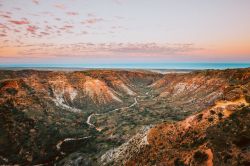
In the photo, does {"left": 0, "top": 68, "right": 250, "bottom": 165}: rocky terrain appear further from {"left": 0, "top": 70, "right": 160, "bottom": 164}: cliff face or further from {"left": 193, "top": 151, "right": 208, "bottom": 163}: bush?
{"left": 0, "top": 70, "right": 160, "bottom": 164}: cliff face

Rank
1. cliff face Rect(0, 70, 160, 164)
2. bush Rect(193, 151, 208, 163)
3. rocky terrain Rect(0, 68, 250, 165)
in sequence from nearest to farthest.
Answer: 1. bush Rect(193, 151, 208, 163)
2. rocky terrain Rect(0, 68, 250, 165)
3. cliff face Rect(0, 70, 160, 164)

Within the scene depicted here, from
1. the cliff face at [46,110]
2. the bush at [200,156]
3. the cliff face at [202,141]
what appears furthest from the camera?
the cliff face at [46,110]

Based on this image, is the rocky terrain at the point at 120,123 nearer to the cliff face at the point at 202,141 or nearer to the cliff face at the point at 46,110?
the cliff face at the point at 202,141

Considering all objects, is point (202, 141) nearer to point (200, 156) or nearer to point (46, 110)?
point (200, 156)

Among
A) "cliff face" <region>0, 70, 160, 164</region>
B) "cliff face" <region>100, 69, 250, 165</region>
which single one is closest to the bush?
"cliff face" <region>100, 69, 250, 165</region>

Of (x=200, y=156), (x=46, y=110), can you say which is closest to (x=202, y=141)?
(x=200, y=156)

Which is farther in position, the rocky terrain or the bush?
the rocky terrain

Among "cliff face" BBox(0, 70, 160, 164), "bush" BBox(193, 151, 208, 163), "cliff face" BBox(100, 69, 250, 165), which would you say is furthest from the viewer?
"cliff face" BBox(0, 70, 160, 164)

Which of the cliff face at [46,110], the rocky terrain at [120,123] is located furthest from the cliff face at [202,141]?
the cliff face at [46,110]
